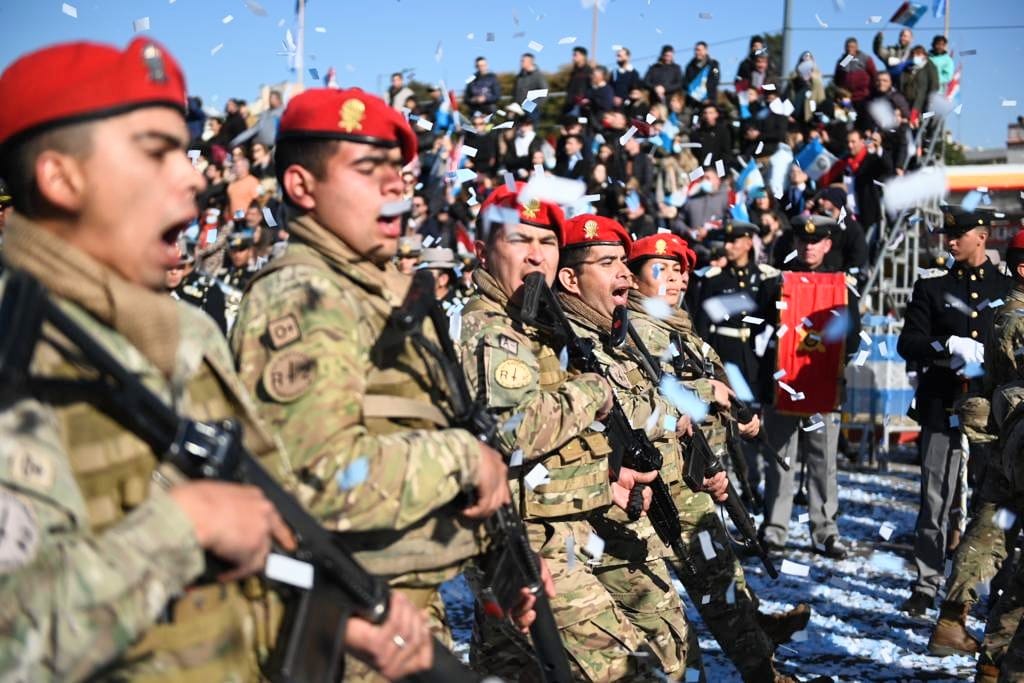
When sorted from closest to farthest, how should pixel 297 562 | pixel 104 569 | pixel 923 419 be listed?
pixel 104 569, pixel 297 562, pixel 923 419

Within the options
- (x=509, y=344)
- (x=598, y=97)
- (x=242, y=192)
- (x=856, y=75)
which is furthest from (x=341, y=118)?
(x=856, y=75)

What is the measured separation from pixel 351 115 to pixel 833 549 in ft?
23.2

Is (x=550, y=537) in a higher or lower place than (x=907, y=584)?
higher

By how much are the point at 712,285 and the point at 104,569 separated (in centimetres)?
895

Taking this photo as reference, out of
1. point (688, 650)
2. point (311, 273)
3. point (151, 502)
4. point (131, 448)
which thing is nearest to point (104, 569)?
point (151, 502)

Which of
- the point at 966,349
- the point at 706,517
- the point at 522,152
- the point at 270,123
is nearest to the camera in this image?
the point at 706,517

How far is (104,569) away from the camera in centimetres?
178

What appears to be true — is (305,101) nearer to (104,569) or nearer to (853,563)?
(104,569)

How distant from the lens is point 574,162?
14555mm

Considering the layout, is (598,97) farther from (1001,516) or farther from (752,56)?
(1001,516)

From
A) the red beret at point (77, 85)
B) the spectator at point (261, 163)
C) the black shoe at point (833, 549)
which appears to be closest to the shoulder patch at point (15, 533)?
the red beret at point (77, 85)

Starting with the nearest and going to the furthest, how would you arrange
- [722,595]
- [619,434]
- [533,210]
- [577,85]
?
[533,210] → [619,434] → [722,595] → [577,85]

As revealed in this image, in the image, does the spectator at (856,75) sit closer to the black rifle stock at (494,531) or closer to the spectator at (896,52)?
the spectator at (896,52)

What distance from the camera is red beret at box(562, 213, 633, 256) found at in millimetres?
5660
